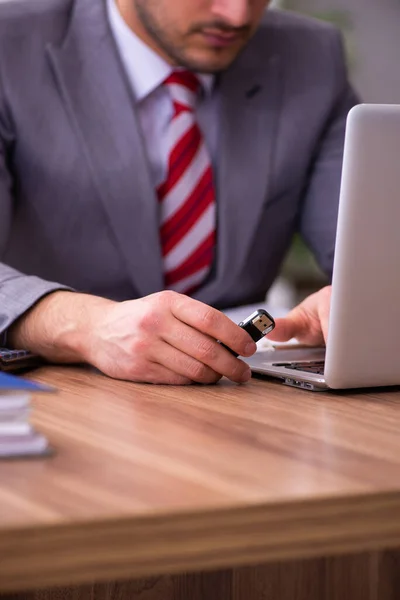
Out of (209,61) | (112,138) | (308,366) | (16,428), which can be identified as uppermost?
(209,61)

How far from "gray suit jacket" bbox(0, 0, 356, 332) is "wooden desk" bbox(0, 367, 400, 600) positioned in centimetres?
77

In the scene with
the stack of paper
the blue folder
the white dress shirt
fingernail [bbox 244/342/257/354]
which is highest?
the white dress shirt

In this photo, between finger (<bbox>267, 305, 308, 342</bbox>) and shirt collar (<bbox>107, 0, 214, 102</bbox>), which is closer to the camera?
finger (<bbox>267, 305, 308, 342</bbox>)

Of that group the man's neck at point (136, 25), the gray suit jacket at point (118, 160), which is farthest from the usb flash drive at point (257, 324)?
the man's neck at point (136, 25)

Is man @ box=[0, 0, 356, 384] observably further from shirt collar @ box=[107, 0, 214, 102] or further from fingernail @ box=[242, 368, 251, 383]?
fingernail @ box=[242, 368, 251, 383]

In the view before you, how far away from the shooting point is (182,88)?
188 cm

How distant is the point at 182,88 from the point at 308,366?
85 cm

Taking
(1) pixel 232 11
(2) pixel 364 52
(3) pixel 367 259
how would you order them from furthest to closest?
(2) pixel 364 52 → (1) pixel 232 11 → (3) pixel 367 259

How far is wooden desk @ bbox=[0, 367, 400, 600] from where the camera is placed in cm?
62

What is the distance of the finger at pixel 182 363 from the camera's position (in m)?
1.12

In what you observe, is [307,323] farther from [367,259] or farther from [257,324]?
[367,259]

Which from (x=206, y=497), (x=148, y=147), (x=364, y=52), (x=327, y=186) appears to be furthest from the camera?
(x=364, y=52)

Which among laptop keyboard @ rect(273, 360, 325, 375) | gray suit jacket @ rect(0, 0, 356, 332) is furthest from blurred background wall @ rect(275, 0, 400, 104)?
laptop keyboard @ rect(273, 360, 325, 375)

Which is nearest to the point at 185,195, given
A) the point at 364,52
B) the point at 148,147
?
the point at 148,147
